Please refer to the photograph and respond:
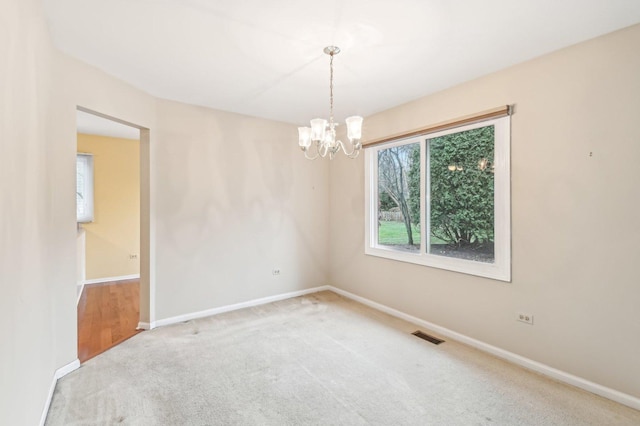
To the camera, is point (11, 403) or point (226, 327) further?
point (226, 327)

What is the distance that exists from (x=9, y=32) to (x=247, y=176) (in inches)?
111

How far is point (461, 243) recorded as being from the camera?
330 cm

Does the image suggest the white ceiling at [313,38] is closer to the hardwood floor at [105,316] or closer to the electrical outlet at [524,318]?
the electrical outlet at [524,318]

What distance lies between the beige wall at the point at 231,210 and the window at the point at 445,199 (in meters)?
1.06

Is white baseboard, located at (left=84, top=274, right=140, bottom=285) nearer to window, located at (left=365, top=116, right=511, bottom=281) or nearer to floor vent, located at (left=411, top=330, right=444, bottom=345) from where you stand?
window, located at (left=365, top=116, right=511, bottom=281)

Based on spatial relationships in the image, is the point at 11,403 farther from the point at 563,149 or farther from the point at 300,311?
the point at 563,149

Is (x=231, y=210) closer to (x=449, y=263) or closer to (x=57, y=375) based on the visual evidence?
(x=57, y=375)

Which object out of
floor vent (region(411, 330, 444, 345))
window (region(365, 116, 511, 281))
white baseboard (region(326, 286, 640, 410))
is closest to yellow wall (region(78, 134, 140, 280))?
window (region(365, 116, 511, 281))

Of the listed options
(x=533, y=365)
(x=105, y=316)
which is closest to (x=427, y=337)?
(x=533, y=365)

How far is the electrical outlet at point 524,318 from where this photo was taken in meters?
2.65

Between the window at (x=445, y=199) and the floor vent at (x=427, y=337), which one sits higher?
the window at (x=445, y=199)

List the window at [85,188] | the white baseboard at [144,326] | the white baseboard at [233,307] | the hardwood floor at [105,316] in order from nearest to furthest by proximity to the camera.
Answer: the hardwood floor at [105,316] < the white baseboard at [144,326] < the white baseboard at [233,307] < the window at [85,188]

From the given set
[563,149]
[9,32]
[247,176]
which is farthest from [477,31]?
[247,176]

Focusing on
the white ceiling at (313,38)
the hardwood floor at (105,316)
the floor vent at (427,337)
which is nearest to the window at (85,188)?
the hardwood floor at (105,316)
